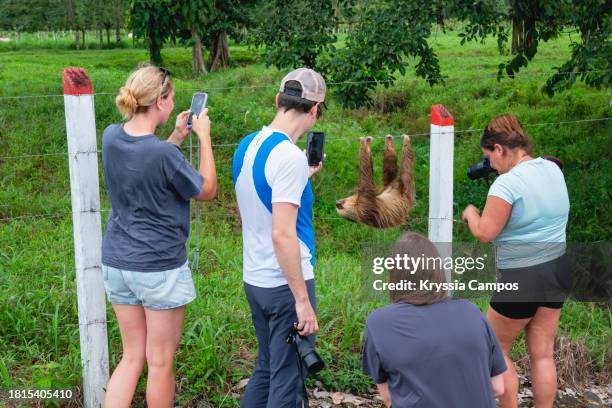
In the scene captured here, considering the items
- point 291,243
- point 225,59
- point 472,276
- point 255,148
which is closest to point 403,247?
point 291,243

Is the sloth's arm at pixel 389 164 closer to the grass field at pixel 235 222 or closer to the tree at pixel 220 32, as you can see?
the grass field at pixel 235 222

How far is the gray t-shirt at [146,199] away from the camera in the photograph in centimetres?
292

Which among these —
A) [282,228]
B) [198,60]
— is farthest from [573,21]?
[198,60]

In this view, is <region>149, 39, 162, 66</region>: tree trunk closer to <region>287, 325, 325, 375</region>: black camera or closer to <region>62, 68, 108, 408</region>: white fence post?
<region>62, 68, 108, 408</region>: white fence post

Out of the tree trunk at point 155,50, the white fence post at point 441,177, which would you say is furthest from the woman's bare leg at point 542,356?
the tree trunk at point 155,50

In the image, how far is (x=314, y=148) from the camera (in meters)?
3.57

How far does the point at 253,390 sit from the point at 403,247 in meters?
1.17

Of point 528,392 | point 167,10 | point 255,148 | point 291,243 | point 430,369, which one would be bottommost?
point 528,392

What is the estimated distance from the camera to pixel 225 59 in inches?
926

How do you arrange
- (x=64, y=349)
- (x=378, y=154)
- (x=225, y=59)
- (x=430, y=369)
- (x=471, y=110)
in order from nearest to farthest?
(x=430, y=369) < (x=64, y=349) < (x=378, y=154) < (x=471, y=110) < (x=225, y=59)

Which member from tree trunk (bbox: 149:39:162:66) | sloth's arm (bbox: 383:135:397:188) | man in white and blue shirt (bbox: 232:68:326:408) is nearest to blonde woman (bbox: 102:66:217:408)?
man in white and blue shirt (bbox: 232:68:326:408)

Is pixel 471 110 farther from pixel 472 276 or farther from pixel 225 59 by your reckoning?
pixel 225 59

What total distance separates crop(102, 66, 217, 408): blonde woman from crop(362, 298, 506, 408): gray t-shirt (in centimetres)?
104

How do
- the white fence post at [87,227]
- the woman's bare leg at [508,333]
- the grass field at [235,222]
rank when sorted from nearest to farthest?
the woman's bare leg at [508,333] < the white fence post at [87,227] < the grass field at [235,222]
